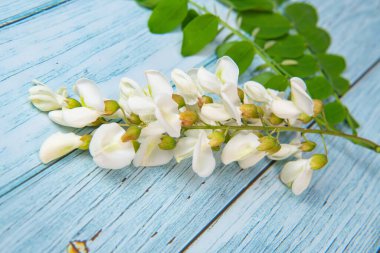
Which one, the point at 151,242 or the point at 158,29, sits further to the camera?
the point at 158,29

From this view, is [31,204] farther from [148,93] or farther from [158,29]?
[158,29]

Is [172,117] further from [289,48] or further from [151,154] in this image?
[289,48]

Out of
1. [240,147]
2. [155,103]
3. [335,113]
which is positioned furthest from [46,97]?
[335,113]

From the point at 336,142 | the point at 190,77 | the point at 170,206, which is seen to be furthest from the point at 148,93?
the point at 336,142

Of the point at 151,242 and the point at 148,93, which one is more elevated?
the point at 148,93

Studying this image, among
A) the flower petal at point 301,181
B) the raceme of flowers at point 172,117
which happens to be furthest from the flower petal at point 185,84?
the flower petal at point 301,181

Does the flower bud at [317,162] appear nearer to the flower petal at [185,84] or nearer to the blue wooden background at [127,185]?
the blue wooden background at [127,185]

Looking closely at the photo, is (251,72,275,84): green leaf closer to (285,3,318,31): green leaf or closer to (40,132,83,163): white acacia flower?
(285,3,318,31): green leaf
